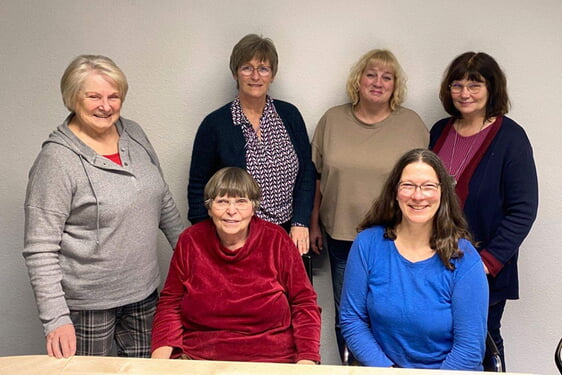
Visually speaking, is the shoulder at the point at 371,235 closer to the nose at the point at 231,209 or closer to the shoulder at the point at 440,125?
the nose at the point at 231,209

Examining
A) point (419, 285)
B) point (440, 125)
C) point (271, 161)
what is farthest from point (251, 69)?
point (419, 285)

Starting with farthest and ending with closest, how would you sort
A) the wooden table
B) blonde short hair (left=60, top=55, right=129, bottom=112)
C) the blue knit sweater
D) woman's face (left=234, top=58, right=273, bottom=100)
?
woman's face (left=234, top=58, right=273, bottom=100) < blonde short hair (left=60, top=55, right=129, bottom=112) < the blue knit sweater < the wooden table

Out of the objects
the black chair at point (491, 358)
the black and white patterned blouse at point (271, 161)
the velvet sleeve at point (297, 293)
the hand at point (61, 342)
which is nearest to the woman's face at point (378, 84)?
the black and white patterned blouse at point (271, 161)

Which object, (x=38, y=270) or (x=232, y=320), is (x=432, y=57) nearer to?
(x=232, y=320)

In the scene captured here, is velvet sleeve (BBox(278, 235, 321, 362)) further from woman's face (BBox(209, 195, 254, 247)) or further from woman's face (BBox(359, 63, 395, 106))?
woman's face (BBox(359, 63, 395, 106))

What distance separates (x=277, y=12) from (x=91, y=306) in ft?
4.98

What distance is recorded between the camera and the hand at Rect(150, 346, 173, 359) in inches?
79.7

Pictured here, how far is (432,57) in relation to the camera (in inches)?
110

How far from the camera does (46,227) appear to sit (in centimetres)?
197

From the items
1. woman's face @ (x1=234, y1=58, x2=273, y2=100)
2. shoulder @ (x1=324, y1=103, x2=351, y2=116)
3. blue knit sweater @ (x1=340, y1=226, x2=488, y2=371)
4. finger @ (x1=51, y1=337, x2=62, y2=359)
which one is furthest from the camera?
shoulder @ (x1=324, y1=103, x2=351, y2=116)

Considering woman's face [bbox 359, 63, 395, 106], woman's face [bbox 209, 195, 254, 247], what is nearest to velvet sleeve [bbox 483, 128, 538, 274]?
woman's face [bbox 359, 63, 395, 106]

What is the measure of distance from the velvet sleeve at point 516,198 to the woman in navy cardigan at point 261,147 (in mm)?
765

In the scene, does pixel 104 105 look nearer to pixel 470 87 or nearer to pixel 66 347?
pixel 66 347

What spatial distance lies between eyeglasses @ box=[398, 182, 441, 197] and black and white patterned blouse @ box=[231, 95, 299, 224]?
0.68 m
